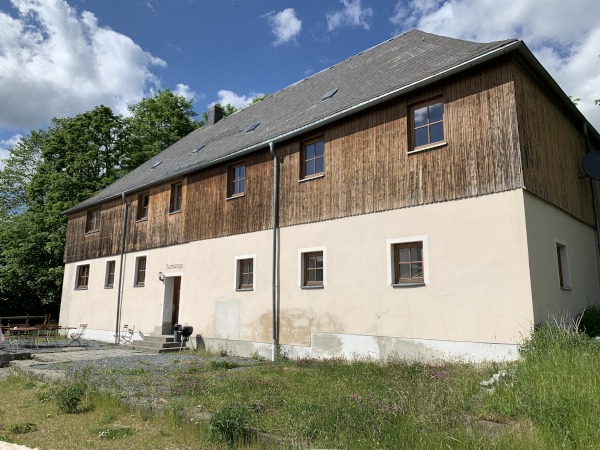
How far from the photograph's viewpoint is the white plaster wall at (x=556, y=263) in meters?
8.12

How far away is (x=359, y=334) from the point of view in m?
9.95

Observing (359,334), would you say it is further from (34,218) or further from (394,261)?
(34,218)

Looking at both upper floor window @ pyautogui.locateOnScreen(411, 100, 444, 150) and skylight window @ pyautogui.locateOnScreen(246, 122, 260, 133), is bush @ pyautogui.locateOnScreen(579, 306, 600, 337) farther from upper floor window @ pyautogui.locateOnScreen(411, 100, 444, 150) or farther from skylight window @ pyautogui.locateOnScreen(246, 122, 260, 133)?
skylight window @ pyautogui.locateOnScreen(246, 122, 260, 133)

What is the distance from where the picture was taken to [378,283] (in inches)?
385

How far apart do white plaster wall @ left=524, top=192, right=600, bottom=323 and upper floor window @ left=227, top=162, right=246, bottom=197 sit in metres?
8.28

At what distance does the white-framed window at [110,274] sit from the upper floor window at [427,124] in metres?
14.2

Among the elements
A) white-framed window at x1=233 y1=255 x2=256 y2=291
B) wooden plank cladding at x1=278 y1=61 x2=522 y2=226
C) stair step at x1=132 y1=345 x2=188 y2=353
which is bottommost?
stair step at x1=132 y1=345 x2=188 y2=353

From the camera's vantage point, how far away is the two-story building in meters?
8.31

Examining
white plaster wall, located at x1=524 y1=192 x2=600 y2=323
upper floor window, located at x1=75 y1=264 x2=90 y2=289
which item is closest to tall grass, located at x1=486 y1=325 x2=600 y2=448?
white plaster wall, located at x1=524 y1=192 x2=600 y2=323

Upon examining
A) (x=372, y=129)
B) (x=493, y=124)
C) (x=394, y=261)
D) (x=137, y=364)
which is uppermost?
(x=372, y=129)

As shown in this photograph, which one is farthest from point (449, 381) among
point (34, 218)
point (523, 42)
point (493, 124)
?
point (34, 218)

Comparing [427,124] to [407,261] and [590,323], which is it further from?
[590,323]

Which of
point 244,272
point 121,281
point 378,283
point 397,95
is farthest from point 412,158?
point 121,281

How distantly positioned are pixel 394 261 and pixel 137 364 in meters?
6.86
